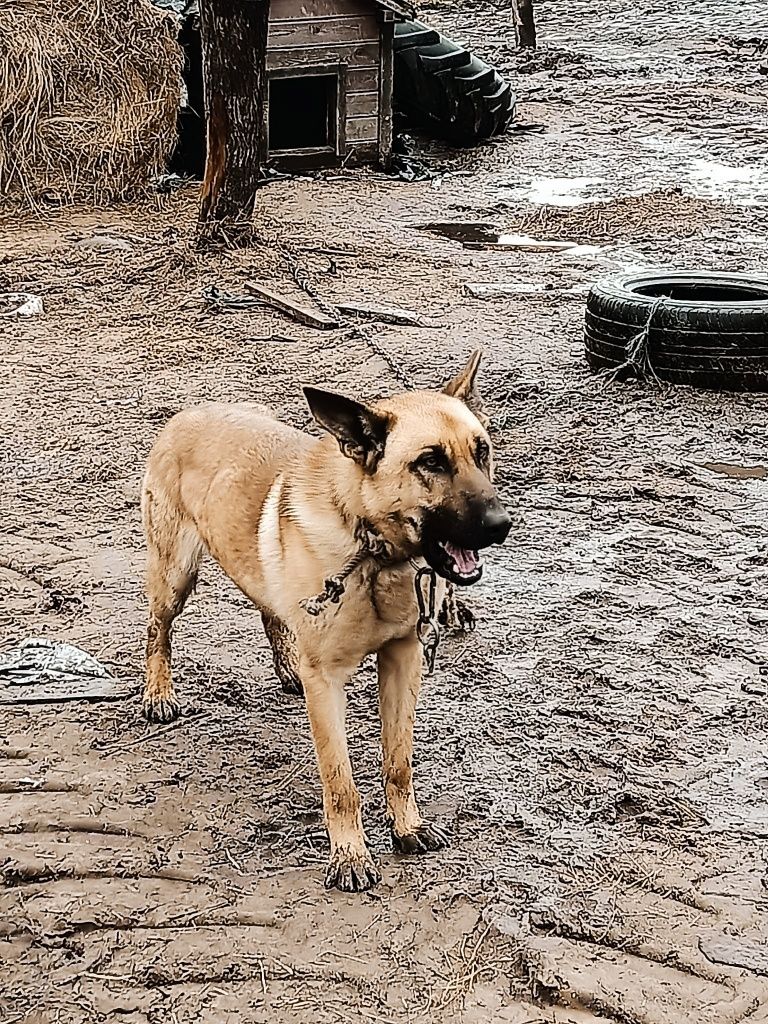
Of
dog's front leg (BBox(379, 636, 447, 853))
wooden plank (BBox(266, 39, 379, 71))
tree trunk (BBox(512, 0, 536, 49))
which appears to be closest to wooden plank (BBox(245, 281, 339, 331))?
wooden plank (BBox(266, 39, 379, 71))

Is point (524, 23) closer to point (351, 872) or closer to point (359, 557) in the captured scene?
point (359, 557)

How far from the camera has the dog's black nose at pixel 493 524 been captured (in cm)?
356

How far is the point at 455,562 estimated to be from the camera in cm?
368

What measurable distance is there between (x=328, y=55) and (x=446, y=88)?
178 centimetres

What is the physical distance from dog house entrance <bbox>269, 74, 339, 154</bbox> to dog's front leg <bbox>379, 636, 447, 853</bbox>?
508 inches

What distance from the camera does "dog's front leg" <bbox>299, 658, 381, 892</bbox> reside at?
3.94m

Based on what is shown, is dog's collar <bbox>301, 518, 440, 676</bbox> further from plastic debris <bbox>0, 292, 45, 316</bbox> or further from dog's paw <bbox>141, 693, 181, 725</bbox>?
plastic debris <bbox>0, 292, 45, 316</bbox>

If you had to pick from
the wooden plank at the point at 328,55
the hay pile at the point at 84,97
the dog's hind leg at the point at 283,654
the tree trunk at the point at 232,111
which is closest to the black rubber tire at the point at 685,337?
the tree trunk at the point at 232,111

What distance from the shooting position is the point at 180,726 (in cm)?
492

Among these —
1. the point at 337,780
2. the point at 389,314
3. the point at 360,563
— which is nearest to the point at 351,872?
the point at 337,780

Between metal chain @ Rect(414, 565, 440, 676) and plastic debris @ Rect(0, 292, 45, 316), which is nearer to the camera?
metal chain @ Rect(414, 565, 440, 676)

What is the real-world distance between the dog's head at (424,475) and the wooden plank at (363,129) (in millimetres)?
12729

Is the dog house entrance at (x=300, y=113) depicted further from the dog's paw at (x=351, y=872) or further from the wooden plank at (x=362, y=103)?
the dog's paw at (x=351, y=872)

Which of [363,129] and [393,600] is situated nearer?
[393,600]
